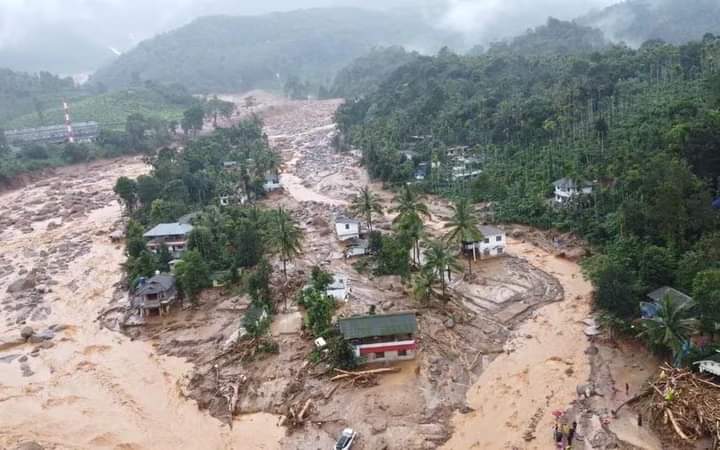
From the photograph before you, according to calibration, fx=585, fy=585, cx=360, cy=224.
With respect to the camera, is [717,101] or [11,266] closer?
[717,101]

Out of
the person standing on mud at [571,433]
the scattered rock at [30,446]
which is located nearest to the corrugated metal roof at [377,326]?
the person standing on mud at [571,433]

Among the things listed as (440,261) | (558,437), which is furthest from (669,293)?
(440,261)

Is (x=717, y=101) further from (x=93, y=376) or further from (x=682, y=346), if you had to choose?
(x=93, y=376)

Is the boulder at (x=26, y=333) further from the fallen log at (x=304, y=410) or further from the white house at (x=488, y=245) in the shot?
the white house at (x=488, y=245)

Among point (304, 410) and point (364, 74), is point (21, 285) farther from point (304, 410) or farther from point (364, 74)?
point (364, 74)

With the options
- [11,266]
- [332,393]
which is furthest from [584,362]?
[11,266]
